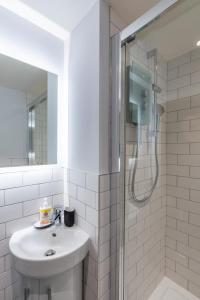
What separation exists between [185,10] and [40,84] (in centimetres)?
104

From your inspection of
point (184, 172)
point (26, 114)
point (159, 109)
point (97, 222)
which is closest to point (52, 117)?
point (26, 114)

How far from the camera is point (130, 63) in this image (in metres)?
1.16

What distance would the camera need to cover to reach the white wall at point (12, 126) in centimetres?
102

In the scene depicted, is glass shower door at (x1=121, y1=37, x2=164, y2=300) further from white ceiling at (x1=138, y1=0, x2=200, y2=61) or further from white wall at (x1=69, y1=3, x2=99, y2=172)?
white wall at (x1=69, y1=3, x2=99, y2=172)

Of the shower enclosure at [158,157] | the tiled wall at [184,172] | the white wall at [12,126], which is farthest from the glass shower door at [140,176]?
the white wall at [12,126]

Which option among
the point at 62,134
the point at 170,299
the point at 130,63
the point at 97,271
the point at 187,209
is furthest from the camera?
the point at 187,209

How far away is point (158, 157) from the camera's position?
5.18 feet

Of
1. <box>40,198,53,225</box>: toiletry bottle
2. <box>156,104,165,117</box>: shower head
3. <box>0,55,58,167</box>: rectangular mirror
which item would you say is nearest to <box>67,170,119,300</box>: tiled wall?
<box>40,198,53,225</box>: toiletry bottle

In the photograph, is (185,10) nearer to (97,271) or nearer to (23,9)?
(23,9)

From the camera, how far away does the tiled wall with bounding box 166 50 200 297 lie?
4.90 feet

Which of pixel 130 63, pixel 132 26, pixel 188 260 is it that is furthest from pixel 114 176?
pixel 188 260

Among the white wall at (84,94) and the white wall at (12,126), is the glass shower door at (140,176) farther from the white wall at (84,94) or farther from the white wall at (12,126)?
the white wall at (12,126)

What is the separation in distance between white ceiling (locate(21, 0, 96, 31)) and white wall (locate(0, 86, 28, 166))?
0.54 meters

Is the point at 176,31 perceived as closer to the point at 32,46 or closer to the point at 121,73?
the point at 121,73
